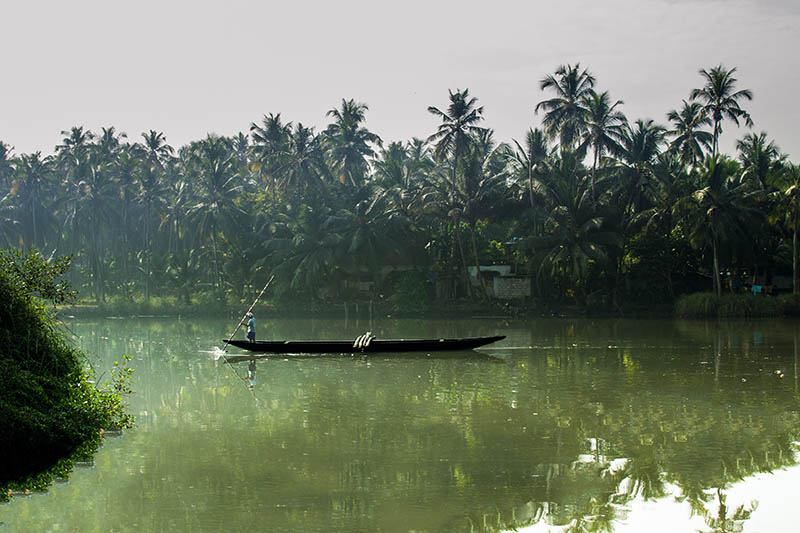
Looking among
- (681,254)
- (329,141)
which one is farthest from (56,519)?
(329,141)

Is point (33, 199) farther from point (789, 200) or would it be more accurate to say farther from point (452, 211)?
point (789, 200)

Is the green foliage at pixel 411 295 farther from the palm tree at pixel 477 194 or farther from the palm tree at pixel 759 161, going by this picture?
the palm tree at pixel 759 161

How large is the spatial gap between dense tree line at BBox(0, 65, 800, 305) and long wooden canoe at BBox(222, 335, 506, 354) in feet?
45.7

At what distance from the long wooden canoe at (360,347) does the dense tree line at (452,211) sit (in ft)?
45.7

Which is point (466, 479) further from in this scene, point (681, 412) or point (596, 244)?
point (596, 244)

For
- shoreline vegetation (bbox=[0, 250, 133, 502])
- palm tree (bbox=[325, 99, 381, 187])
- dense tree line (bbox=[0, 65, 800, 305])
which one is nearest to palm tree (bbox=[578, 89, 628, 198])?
dense tree line (bbox=[0, 65, 800, 305])

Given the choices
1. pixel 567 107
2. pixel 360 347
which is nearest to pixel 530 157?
pixel 567 107

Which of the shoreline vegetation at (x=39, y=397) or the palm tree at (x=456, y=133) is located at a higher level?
the palm tree at (x=456, y=133)

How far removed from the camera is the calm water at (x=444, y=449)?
6.86 metres

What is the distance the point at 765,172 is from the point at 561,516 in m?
33.5

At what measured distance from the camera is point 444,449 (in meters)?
9.12

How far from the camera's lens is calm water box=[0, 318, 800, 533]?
22.5 ft

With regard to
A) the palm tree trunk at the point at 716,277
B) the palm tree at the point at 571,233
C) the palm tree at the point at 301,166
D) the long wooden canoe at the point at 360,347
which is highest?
the palm tree at the point at 301,166

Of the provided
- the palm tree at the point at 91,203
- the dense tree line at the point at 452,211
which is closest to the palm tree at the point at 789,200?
the dense tree line at the point at 452,211
